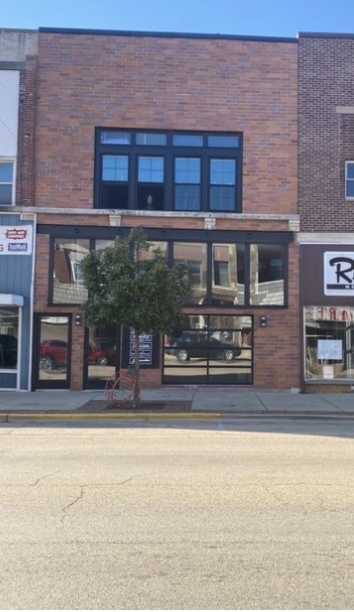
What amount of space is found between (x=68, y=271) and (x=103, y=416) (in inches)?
237

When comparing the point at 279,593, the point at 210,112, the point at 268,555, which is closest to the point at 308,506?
the point at 268,555

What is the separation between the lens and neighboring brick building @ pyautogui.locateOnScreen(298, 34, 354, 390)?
53.6ft

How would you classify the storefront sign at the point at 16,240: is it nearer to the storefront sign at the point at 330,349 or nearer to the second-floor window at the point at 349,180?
the storefront sign at the point at 330,349

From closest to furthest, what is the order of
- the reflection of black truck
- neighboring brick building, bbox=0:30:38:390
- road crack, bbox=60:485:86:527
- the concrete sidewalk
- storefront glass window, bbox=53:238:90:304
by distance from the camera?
road crack, bbox=60:485:86:527 < the concrete sidewalk < neighboring brick building, bbox=0:30:38:390 < the reflection of black truck < storefront glass window, bbox=53:238:90:304

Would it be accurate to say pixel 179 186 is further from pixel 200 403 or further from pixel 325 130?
pixel 200 403

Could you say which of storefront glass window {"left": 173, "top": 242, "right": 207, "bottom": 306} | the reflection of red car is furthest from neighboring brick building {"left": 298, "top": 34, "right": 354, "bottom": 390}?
the reflection of red car

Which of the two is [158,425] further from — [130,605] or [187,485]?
[130,605]

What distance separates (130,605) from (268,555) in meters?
1.25

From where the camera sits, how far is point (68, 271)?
16547mm

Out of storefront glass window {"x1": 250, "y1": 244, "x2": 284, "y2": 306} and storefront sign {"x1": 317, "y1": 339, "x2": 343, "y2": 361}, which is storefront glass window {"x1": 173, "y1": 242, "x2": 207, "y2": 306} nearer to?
storefront glass window {"x1": 250, "y1": 244, "x2": 284, "y2": 306}

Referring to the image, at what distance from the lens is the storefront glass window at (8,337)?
53.6ft

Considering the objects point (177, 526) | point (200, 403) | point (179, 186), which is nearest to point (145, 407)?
point (200, 403)

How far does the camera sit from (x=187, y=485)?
6.25 metres

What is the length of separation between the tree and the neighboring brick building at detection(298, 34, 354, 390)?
520 cm
